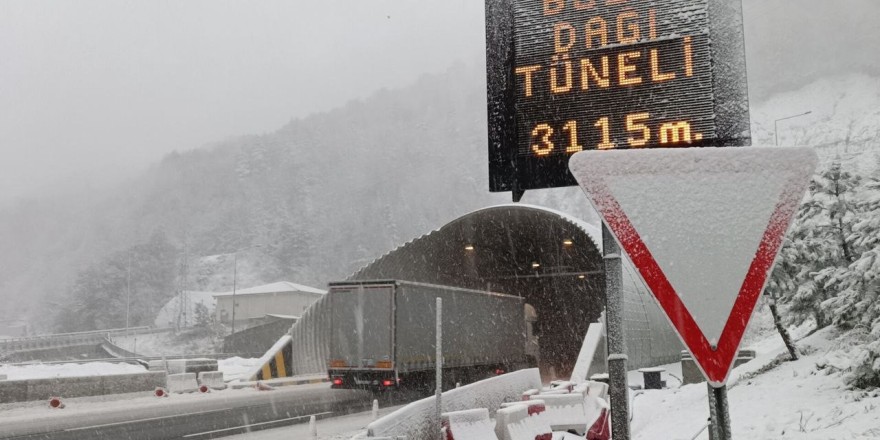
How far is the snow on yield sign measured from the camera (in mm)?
2846

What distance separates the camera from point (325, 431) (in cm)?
1714

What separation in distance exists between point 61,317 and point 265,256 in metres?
55.7

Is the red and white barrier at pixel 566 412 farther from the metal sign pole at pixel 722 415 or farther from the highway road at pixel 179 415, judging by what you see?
the metal sign pole at pixel 722 415

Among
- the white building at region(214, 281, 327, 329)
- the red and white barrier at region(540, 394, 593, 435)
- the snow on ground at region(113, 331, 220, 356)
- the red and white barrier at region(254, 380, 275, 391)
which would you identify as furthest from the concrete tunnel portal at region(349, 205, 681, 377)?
the white building at region(214, 281, 327, 329)

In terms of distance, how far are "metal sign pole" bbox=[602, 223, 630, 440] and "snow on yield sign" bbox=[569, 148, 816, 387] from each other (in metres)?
3.04

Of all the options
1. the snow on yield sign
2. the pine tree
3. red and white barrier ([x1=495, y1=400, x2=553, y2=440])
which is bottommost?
red and white barrier ([x1=495, y1=400, x2=553, y2=440])

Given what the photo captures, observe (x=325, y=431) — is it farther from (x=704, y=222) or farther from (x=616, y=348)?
(x=704, y=222)

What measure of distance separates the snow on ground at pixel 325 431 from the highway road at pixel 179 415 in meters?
0.61

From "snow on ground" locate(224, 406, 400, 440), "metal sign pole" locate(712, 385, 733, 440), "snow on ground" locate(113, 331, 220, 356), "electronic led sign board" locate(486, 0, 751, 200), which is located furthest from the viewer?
"snow on ground" locate(113, 331, 220, 356)

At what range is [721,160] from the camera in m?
2.96

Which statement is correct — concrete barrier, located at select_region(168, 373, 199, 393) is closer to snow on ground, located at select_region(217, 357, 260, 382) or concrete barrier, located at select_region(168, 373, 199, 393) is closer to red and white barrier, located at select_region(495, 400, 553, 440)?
snow on ground, located at select_region(217, 357, 260, 382)

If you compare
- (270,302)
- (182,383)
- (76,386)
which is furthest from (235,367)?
(270,302)

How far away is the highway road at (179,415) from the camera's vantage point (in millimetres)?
17031

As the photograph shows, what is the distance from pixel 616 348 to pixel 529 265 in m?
42.4
